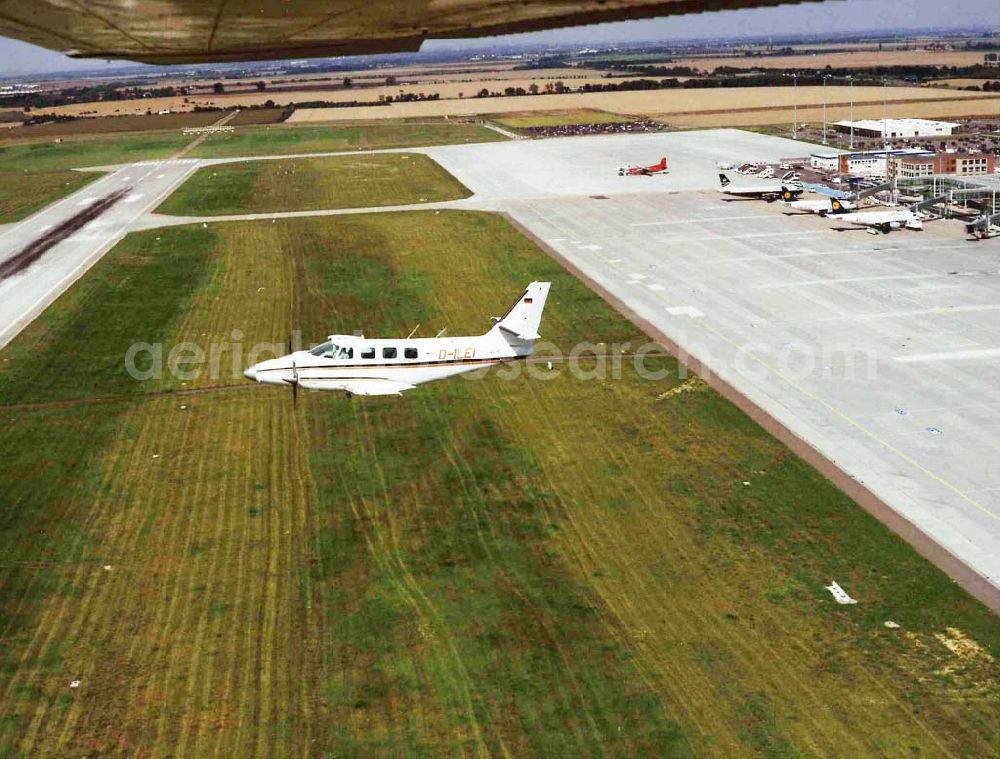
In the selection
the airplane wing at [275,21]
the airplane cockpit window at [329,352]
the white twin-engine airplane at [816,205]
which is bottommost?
the white twin-engine airplane at [816,205]

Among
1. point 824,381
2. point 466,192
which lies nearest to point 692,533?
point 824,381

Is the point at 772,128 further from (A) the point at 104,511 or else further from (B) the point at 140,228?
(A) the point at 104,511

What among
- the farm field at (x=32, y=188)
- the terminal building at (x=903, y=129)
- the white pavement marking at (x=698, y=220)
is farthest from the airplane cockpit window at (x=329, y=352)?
the terminal building at (x=903, y=129)

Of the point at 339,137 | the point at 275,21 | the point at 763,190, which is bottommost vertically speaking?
the point at 763,190

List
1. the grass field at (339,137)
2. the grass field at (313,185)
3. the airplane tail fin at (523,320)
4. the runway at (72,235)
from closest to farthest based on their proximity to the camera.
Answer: the airplane tail fin at (523,320) < the runway at (72,235) < the grass field at (313,185) < the grass field at (339,137)

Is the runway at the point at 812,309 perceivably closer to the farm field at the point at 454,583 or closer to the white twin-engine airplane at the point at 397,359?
the farm field at the point at 454,583

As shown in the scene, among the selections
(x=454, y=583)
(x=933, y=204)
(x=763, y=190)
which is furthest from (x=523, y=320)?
(x=933, y=204)

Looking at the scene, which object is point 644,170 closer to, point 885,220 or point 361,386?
point 885,220

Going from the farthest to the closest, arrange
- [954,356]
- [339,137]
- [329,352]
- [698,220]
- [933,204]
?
[339,137] < [933,204] < [698,220] < [954,356] < [329,352]
